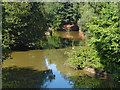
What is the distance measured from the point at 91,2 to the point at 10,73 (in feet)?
37.8

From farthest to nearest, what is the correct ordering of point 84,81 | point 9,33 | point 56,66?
point 9,33, point 56,66, point 84,81

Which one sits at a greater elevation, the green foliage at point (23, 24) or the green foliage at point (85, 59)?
the green foliage at point (23, 24)

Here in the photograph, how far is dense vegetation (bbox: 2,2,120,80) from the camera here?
9781mm

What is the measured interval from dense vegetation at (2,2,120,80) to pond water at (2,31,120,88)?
857mm

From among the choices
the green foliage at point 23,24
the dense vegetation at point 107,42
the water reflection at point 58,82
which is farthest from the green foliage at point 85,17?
the water reflection at point 58,82

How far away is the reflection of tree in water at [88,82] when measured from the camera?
882 centimetres

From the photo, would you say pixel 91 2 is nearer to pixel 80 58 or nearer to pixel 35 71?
pixel 80 58

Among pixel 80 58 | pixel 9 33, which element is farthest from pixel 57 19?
pixel 80 58

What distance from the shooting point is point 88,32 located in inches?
419

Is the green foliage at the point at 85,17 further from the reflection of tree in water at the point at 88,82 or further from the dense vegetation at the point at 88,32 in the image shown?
the reflection of tree in water at the point at 88,82

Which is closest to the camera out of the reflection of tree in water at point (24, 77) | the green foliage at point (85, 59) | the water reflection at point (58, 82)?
the reflection of tree in water at point (24, 77)

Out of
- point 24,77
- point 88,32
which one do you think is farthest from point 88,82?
point 24,77

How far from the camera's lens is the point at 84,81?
9531 millimetres

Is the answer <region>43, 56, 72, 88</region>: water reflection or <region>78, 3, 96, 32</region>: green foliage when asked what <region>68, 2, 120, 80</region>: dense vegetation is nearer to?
<region>43, 56, 72, 88</region>: water reflection
